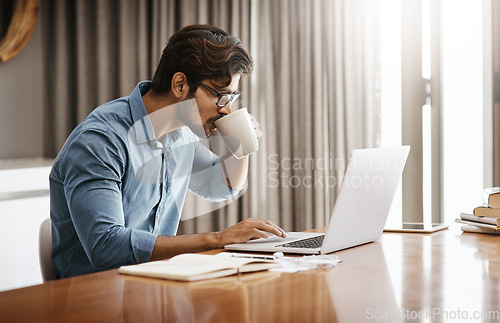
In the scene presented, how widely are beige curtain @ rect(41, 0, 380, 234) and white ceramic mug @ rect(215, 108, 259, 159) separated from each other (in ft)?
4.37

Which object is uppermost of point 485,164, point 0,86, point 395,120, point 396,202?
point 0,86

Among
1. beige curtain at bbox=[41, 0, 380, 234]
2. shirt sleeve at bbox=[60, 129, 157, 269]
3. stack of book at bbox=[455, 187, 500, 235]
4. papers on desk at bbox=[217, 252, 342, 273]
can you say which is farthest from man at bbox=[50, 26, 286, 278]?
beige curtain at bbox=[41, 0, 380, 234]

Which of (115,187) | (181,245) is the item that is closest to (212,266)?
(181,245)

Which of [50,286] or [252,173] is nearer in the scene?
[50,286]

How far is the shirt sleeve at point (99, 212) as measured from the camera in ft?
3.97

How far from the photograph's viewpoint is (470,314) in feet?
2.25

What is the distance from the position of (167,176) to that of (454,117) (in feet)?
5.37

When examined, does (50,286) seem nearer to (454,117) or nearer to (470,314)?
(470,314)

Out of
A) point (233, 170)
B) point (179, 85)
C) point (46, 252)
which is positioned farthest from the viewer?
point (233, 170)

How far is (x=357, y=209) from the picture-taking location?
121cm

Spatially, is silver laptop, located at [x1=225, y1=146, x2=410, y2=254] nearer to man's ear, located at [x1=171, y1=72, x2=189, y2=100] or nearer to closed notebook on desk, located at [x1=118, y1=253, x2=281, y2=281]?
closed notebook on desk, located at [x1=118, y1=253, x2=281, y2=281]

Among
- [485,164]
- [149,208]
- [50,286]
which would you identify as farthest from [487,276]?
[485,164]

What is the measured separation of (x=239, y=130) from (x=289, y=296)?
2.41 ft

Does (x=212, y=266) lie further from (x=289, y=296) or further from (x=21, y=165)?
(x=21, y=165)
